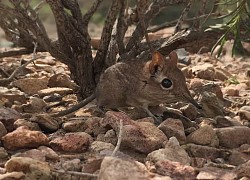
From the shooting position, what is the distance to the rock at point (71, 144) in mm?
3855

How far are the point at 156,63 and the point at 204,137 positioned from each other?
1088mm

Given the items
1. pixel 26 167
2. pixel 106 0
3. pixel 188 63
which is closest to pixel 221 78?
pixel 188 63

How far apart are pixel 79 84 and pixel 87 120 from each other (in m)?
1.28

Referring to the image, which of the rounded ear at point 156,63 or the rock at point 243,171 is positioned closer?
the rock at point 243,171

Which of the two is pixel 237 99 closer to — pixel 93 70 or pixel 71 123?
pixel 93 70

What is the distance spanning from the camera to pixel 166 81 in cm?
504

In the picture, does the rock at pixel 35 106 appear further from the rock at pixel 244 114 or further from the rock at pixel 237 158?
the rock at pixel 237 158

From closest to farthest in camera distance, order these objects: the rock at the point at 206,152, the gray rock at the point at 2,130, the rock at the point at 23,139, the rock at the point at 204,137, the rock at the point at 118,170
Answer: the rock at the point at 118,170, the rock at the point at 23,139, the rock at the point at 206,152, the gray rock at the point at 2,130, the rock at the point at 204,137

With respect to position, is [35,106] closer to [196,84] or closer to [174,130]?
[174,130]

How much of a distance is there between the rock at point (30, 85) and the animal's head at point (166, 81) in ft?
5.25

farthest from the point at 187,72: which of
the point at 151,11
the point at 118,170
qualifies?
the point at 118,170

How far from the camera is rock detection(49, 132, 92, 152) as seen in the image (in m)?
3.86

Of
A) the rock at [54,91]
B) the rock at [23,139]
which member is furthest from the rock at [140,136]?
the rock at [54,91]

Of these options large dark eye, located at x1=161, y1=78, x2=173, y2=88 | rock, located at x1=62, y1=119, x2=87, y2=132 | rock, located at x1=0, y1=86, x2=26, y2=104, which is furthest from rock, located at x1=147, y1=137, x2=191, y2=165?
rock, located at x1=0, y1=86, x2=26, y2=104
